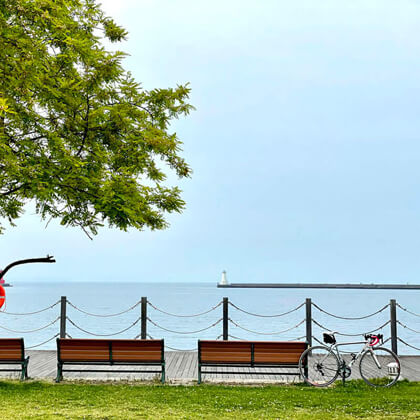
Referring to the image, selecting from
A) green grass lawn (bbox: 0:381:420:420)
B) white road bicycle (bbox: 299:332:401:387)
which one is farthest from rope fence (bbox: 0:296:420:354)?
green grass lawn (bbox: 0:381:420:420)

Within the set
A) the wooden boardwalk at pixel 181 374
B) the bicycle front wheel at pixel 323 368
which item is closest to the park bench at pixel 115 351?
the wooden boardwalk at pixel 181 374

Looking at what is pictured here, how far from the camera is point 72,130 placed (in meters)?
9.04

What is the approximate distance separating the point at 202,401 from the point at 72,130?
16.2 feet

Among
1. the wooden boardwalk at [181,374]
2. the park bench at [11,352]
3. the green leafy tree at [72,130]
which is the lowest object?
the wooden boardwalk at [181,374]

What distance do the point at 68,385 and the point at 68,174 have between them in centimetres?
400

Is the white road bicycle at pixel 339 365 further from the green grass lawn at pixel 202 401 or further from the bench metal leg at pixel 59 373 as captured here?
the bench metal leg at pixel 59 373

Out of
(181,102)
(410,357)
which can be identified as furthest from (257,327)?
(181,102)

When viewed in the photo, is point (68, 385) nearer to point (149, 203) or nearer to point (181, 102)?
point (149, 203)

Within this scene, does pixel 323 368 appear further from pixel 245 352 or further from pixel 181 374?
pixel 181 374

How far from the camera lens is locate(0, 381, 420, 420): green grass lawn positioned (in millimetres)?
7160

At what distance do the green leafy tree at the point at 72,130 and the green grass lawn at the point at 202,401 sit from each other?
9.44ft

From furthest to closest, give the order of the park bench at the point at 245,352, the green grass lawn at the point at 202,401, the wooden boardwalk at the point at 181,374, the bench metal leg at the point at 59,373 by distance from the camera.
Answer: the wooden boardwalk at the point at 181,374 < the bench metal leg at the point at 59,373 < the park bench at the point at 245,352 < the green grass lawn at the point at 202,401

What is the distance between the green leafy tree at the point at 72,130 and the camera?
7520 mm

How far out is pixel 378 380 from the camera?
9852 millimetres
